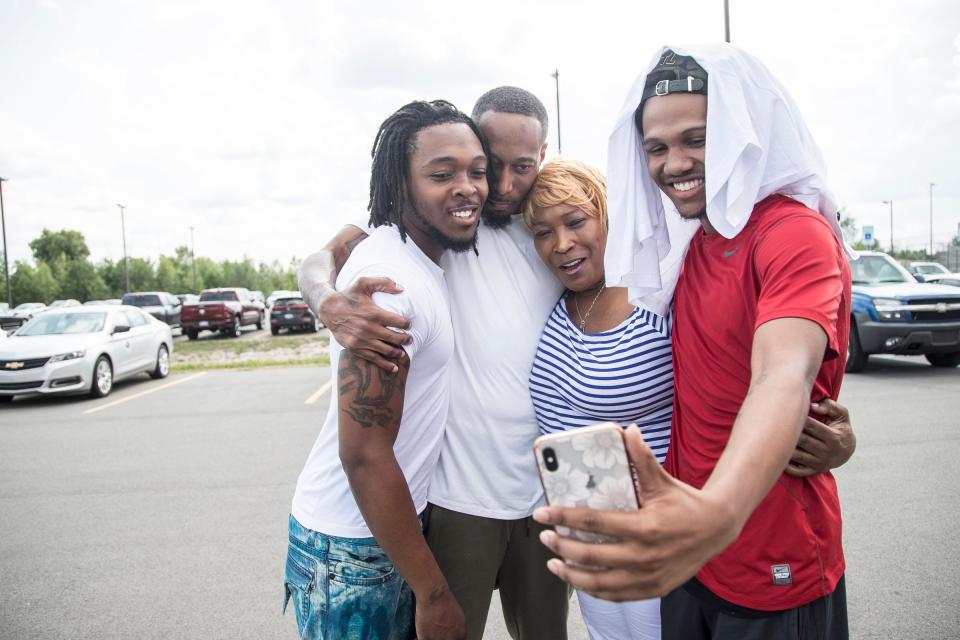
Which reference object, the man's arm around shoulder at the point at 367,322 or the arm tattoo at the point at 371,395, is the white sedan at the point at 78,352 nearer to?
the man's arm around shoulder at the point at 367,322

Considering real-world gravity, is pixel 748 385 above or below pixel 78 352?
above

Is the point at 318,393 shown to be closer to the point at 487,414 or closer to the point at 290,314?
the point at 487,414

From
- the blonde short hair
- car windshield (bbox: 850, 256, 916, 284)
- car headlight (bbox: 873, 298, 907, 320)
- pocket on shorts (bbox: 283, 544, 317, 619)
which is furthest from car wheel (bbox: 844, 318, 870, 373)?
pocket on shorts (bbox: 283, 544, 317, 619)

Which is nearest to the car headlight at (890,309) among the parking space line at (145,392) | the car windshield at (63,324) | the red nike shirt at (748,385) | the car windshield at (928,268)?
the red nike shirt at (748,385)

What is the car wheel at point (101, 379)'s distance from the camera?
34.7 feet

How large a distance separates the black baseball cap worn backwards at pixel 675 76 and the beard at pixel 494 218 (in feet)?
2.79

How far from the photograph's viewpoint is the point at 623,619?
2.10 meters

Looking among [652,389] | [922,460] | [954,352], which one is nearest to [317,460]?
[652,389]

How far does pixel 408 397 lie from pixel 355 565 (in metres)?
0.54

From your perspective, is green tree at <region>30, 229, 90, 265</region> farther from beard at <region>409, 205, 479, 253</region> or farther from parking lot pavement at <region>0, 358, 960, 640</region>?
beard at <region>409, 205, 479, 253</region>

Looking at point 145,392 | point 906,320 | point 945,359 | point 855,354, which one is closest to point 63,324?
point 145,392

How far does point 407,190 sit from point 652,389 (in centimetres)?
106

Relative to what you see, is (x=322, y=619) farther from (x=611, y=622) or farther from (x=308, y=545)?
(x=611, y=622)

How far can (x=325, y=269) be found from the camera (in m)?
2.49
